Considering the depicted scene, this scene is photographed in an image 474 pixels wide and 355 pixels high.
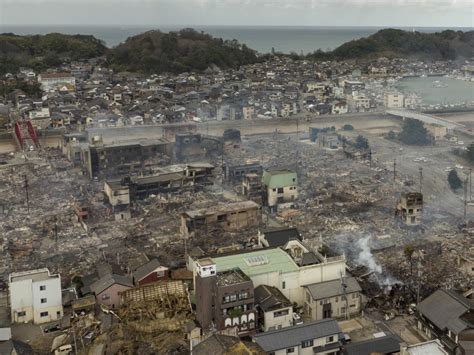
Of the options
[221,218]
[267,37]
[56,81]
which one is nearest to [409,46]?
[56,81]

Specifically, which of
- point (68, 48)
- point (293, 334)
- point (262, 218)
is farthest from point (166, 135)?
point (68, 48)

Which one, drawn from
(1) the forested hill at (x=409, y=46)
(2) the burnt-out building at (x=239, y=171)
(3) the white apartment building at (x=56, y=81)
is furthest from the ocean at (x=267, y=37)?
(2) the burnt-out building at (x=239, y=171)

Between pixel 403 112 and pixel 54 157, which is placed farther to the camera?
pixel 403 112

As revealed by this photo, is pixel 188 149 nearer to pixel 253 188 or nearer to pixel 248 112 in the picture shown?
pixel 253 188

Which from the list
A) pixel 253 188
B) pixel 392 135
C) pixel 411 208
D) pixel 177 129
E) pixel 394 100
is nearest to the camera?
pixel 411 208

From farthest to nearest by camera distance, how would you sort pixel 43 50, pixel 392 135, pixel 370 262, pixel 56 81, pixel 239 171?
pixel 43 50 → pixel 56 81 → pixel 392 135 → pixel 239 171 → pixel 370 262

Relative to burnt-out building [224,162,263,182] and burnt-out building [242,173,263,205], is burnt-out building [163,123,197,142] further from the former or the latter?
burnt-out building [242,173,263,205]

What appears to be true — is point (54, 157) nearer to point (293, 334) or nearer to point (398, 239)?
point (398, 239)
